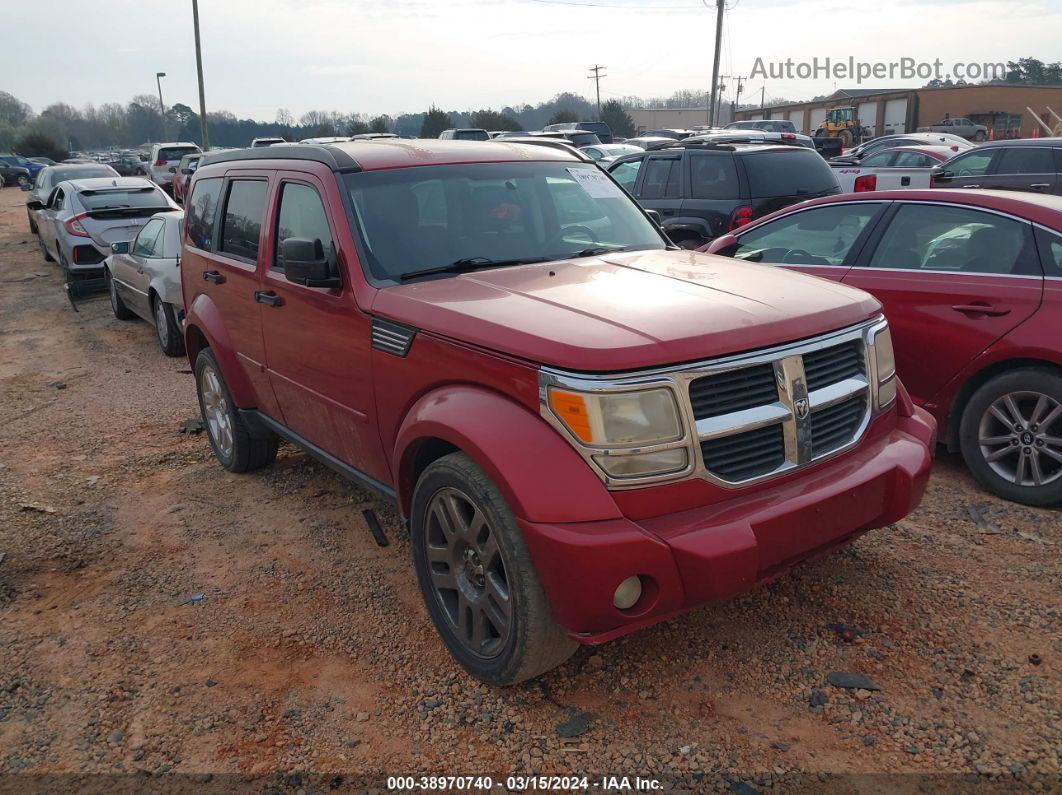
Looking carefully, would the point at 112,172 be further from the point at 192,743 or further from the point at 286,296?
the point at 192,743

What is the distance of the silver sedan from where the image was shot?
905 centimetres

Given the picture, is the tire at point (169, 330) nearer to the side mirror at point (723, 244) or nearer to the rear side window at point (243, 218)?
the rear side window at point (243, 218)

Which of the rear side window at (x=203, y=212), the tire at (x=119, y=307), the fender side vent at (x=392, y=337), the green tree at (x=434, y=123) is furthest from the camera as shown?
the green tree at (x=434, y=123)

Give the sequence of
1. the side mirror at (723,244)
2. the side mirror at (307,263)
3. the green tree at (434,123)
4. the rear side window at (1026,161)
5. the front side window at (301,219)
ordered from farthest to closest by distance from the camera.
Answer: the green tree at (434,123)
the rear side window at (1026,161)
the side mirror at (723,244)
the front side window at (301,219)
the side mirror at (307,263)

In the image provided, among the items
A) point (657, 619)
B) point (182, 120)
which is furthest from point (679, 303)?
point (182, 120)

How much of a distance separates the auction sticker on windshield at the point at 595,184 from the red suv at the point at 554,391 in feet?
0.06

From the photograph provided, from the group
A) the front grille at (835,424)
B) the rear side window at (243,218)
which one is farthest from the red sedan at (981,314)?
the rear side window at (243,218)

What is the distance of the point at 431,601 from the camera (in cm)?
343

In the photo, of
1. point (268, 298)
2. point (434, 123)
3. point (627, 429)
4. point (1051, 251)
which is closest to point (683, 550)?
point (627, 429)

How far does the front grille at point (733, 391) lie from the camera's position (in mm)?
2748

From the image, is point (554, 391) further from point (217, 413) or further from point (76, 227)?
point (76, 227)

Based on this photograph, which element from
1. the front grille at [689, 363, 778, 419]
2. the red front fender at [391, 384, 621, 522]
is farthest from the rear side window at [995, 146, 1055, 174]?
the red front fender at [391, 384, 621, 522]

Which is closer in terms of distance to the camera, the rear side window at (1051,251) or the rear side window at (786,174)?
the rear side window at (1051,251)

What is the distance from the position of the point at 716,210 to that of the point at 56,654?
7.80 metres
